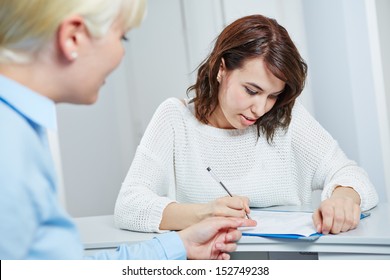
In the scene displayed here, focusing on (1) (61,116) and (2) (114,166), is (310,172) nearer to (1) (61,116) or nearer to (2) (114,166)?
(2) (114,166)

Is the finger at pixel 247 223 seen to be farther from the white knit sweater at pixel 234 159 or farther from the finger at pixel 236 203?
the white knit sweater at pixel 234 159

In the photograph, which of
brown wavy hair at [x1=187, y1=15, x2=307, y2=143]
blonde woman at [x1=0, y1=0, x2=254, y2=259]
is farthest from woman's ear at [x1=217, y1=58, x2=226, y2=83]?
blonde woman at [x1=0, y1=0, x2=254, y2=259]

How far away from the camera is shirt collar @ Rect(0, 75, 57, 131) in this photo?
1.41 feet

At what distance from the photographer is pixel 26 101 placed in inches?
17.1

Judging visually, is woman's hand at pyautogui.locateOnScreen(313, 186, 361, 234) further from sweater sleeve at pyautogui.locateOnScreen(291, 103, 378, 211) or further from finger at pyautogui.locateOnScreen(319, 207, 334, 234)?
sweater sleeve at pyautogui.locateOnScreen(291, 103, 378, 211)

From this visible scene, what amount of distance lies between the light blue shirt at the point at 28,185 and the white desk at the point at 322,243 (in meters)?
0.33

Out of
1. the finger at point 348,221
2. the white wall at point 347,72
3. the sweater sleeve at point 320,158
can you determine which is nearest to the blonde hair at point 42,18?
the finger at point 348,221

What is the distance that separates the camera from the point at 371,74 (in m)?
1.05

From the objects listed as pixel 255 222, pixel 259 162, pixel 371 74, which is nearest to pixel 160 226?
pixel 255 222

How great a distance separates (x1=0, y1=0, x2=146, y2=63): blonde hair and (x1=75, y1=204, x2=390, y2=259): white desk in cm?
40

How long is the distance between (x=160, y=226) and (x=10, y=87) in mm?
459

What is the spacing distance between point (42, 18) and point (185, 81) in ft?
2.36
